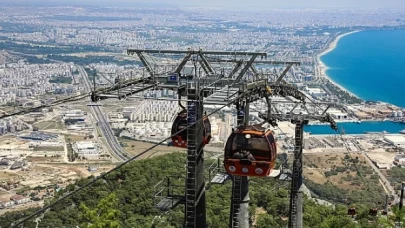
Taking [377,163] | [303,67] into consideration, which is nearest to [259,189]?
[377,163]

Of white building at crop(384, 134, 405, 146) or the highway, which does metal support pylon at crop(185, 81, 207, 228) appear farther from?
white building at crop(384, 134, 405, 146)

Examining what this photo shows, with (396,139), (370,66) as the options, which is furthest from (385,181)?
(370,66)

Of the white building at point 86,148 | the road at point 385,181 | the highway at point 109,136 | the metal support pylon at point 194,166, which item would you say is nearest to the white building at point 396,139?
the road at point 385,181

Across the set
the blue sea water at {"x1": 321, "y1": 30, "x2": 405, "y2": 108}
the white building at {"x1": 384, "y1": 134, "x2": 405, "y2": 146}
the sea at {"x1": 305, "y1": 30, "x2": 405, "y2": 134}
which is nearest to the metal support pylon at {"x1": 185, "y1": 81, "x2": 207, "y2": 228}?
the white building at {"x1": 384, "y1": 134, "x2": 405, "y2": 146}

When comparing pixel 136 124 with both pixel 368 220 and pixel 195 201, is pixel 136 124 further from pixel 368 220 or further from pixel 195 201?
pixel 195 201

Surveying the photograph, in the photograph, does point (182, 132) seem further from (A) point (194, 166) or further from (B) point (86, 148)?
(B) point (86, 148)

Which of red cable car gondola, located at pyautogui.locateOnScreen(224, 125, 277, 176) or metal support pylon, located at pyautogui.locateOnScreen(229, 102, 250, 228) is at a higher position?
red cable car gondola, located at pyautogui.locateOnScreen(224, 125, 277, 176)

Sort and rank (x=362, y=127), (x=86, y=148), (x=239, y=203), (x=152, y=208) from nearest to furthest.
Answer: (x=239, y=203), (x=152, y=208), (x=86, y=148), (x=362, y=127)
